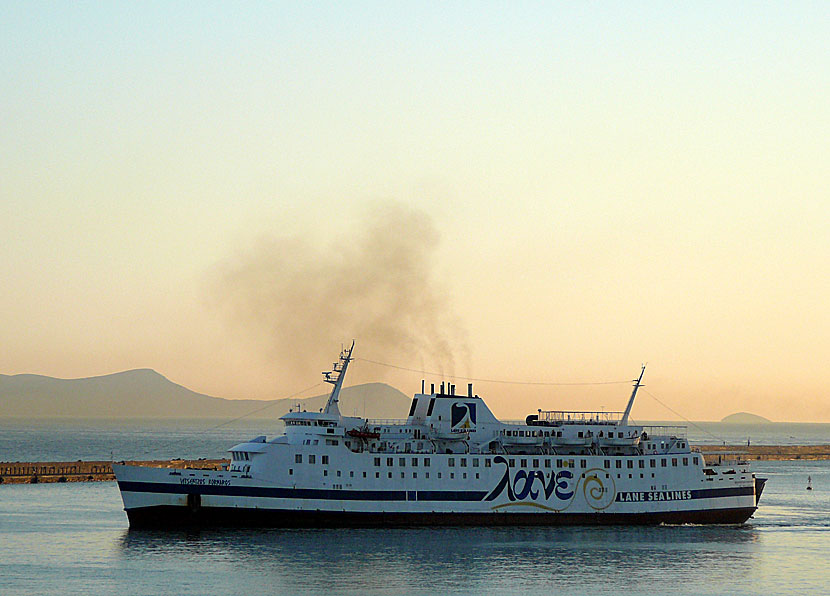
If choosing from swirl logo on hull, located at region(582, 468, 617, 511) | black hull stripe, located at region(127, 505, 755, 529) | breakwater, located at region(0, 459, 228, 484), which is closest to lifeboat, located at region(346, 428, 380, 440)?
black hull stripe, located at region(127, 505, 755, 529)

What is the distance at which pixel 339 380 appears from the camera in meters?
54.2

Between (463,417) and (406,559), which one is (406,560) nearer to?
(406,559)

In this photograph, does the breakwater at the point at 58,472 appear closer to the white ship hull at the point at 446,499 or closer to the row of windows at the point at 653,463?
the white ship hull at the point at 446,499

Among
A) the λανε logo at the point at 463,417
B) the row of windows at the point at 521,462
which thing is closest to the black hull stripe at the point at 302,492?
the row of windows at the point at 521,462

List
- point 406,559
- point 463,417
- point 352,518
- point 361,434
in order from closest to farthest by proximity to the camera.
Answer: point 406,559, point 352,518, point 361,434, point 463,417

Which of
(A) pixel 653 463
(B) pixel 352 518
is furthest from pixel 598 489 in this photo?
(B) pixel 352 518

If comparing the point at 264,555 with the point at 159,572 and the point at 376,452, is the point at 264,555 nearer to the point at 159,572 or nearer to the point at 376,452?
the point at 159,572

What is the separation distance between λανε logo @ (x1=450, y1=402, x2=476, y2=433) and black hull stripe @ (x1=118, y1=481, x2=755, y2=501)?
11.9 feet

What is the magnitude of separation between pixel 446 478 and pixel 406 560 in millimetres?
8998

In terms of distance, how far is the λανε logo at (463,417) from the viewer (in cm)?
5550

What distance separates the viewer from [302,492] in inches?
2012

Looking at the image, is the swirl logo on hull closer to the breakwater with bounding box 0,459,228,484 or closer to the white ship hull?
the white ship hull

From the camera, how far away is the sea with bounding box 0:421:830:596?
3997cm

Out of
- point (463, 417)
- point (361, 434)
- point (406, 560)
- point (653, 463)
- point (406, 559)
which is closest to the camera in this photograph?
point (406, 560)
